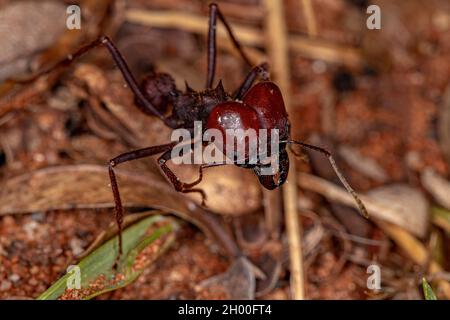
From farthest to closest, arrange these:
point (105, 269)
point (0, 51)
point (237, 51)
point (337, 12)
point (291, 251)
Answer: point (337, 12), point (237, 51), point (0, 51), point (291, 251), point (105, 269)

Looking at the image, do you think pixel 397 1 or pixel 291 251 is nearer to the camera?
pixel 291 251

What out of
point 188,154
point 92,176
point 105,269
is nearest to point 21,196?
point 92,176

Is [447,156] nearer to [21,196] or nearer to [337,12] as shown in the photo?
[337,12]

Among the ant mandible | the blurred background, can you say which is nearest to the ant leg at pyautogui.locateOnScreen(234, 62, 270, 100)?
the ant mandible

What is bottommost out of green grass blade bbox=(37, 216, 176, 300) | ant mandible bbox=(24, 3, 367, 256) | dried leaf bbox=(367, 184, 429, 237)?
green grass blade bbox=(37, 216, 176, 300)

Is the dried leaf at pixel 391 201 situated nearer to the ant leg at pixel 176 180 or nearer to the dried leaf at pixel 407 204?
the dried leaf at pixel 407 204

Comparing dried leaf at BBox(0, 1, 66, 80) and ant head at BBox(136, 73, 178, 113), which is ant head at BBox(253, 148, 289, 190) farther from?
dried leaf at BBox(0, 1, 66, 80)

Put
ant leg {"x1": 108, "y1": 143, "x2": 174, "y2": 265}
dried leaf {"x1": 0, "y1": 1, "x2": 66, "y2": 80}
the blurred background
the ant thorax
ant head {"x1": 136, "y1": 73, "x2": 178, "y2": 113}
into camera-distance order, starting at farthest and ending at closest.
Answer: dried leaf {"x1": 0, "y1": 1, "x2": 66, "y2": 80}
ant head {"x1": 136, "y1": 73, "x2": 178, "y2": 113}
the ant thorax
the blurred background
ant leg {"x1": 108, "y1": 143, "x2": 174, "y2": 265}

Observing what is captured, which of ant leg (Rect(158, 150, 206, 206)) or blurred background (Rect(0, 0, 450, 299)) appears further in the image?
blurred background (Rect(0, 0, 450, 299))
